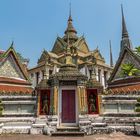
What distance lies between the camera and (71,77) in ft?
44.9

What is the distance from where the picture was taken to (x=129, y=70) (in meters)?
19.9

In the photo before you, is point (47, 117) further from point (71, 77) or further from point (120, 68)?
point (120, 68)

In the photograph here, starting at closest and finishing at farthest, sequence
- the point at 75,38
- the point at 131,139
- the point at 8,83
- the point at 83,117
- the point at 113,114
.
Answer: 1. the point at 131,139
2. the point at 83,117
3. the point at 113,114
4. the point at 8,83
5. the point at 75,38

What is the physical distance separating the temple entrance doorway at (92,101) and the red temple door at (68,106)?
1093mm

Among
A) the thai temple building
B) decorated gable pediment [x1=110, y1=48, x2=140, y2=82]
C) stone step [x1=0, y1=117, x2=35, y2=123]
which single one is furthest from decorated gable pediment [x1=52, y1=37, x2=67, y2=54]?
stone step [x1=0, y1=117, x2=35, y2=123]

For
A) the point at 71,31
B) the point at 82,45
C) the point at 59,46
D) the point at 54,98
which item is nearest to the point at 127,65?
the point at 54,98

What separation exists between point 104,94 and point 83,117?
8.42 feet

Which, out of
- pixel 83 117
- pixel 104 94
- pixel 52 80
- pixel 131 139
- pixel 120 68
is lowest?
pixel 131 139

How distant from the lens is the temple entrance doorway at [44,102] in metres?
13.7

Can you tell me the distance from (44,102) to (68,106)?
1.66 metres

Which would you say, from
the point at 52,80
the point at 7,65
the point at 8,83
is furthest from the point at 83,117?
the point at 7,65

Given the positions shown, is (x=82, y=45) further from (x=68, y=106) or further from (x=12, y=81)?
(x=68, y=106)

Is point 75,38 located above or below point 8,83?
above

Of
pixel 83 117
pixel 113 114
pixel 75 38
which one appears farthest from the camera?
pixel 75 38
